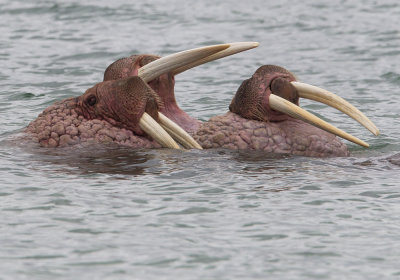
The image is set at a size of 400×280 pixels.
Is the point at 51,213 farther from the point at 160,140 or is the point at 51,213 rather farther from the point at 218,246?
the point at 160,140

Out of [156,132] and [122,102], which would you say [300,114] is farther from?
[122,102]

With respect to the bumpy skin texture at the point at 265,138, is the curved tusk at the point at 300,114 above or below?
above

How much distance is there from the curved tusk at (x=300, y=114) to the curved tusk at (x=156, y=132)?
3.51ft

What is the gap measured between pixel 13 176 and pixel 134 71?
203 centimetres

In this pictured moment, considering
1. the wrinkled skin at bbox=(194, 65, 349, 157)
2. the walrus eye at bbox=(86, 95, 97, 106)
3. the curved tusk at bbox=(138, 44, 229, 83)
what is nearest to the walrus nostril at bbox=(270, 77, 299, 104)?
the wrinkled skin at bbox=(194, 65, 349, 157)

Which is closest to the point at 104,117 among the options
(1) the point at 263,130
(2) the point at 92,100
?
(2) the point at 92,100

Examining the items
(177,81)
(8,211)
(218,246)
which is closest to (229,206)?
(218,246)

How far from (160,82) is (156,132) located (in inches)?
33.5

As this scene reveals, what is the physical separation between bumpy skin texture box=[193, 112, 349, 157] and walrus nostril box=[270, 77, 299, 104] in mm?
302

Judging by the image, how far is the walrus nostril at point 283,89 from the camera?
9.81 metres

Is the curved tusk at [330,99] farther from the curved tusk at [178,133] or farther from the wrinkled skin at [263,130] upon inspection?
the curved tusk at [178,133]

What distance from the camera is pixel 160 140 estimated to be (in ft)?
31.6

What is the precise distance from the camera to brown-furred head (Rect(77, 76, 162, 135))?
9648mm

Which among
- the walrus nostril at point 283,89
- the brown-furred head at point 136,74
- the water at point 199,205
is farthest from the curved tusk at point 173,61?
the water at point 199,205
